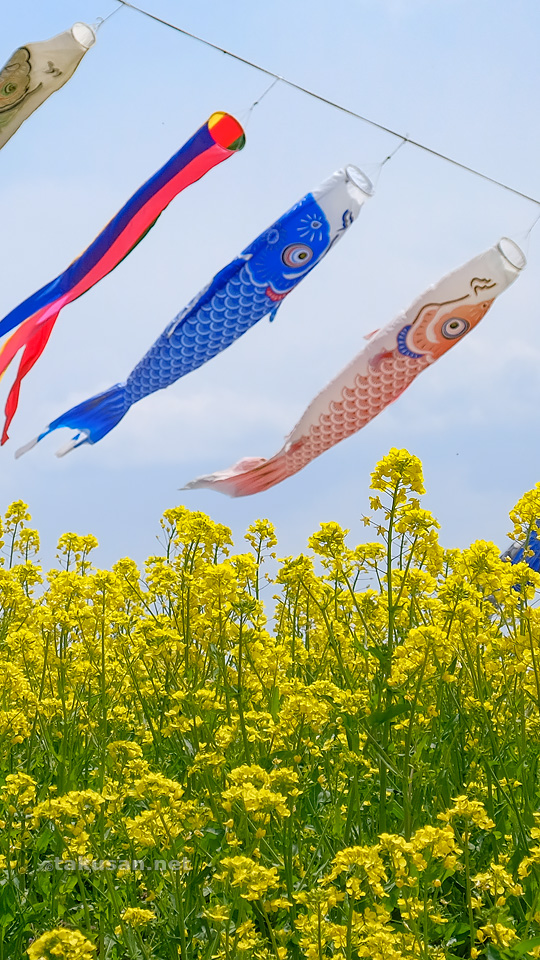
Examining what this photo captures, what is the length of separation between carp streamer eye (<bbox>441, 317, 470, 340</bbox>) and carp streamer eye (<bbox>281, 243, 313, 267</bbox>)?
2.76 feet

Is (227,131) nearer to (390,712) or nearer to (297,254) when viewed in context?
(297,254)

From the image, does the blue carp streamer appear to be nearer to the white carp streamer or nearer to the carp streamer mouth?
the carp streamer mouth

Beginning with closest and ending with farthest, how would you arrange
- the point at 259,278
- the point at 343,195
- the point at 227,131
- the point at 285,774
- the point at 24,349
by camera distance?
the point at 285,774 → the point at 227,131 → the point at 259,278 → the point at 343,195 → the point at 24,349

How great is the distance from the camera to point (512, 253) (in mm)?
4785

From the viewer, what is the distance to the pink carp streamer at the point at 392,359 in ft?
15.8

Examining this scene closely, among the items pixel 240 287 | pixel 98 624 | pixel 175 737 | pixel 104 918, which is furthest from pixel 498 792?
pixel 240 287

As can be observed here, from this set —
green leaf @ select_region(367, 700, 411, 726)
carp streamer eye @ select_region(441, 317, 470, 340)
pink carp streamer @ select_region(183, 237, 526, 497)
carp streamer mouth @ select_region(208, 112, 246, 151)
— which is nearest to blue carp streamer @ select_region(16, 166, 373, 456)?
carp streamer mouth @ select_region(208, 112, 246, 151)

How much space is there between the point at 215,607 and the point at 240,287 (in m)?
2.26

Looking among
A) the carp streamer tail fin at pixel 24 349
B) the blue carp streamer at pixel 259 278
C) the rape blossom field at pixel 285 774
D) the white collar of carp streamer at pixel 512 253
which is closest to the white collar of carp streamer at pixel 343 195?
the blue carp streamer at pixel 259 278

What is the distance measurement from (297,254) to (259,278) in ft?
0.85

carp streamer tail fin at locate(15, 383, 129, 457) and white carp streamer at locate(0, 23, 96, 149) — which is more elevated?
white carp streamer at locate(0, 23, 96, 149)

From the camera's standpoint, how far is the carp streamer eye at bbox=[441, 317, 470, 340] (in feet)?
15.9

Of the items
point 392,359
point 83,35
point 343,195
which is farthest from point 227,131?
point 392,359

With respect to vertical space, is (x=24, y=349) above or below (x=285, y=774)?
above
